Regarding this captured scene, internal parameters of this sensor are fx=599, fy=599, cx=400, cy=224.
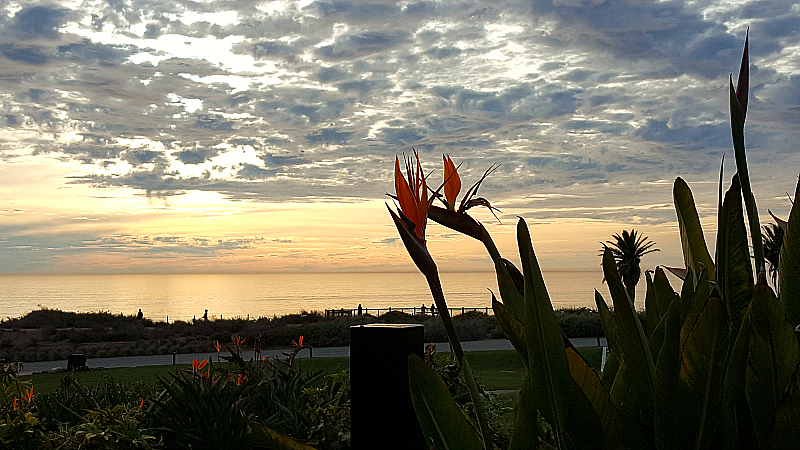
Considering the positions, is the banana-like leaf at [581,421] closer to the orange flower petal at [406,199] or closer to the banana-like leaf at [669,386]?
the banana-like leaf at [669,386]

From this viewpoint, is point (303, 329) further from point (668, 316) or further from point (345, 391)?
point (668, 316)

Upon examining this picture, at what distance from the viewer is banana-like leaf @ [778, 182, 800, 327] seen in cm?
109

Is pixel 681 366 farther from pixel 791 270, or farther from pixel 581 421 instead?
pixel 791 270

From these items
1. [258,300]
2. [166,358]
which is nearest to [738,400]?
[166,358]

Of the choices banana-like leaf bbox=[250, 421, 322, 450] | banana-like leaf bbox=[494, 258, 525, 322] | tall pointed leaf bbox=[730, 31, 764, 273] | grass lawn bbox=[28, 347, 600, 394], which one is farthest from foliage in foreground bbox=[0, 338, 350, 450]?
grass lawn bbox=[28, 347, 600, 394]

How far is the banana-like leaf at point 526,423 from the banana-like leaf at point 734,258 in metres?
0.36

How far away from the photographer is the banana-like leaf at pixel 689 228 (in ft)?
3.94

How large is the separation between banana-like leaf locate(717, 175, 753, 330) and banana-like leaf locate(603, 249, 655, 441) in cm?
16

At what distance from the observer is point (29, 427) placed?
336 centimetres

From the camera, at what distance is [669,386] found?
93 centimetres

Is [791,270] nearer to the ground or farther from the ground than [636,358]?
farther from the ground

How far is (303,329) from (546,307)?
15209 millimetres

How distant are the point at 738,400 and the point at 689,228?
35 centimetres

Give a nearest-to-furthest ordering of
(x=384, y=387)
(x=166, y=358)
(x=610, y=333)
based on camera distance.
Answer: (x=610, y=333), (x=384, y=387), (x=166, y=358)
